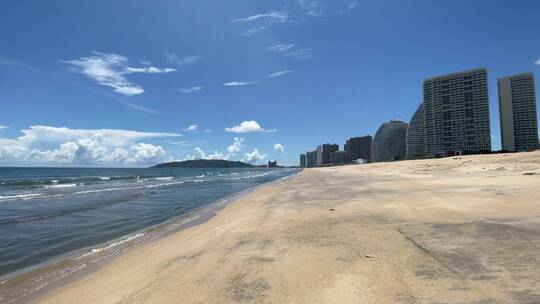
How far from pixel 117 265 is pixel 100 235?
4908 millimetres

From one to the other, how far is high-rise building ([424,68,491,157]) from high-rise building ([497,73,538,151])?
5.25m

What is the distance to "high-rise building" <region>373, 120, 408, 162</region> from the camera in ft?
566

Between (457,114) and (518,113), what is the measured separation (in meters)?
15.7

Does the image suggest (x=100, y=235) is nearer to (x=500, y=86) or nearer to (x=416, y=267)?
(x=416, y=267)

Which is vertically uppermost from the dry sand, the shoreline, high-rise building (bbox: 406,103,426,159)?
high-rise building (bbox: 406,103,426,159)

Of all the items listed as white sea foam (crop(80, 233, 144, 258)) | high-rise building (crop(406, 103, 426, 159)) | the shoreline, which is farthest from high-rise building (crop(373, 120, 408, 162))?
the shoreline

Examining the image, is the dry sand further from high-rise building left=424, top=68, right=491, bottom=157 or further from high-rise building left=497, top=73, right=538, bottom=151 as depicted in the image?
high-rise building left=497, top=73, right=538, bottom=151

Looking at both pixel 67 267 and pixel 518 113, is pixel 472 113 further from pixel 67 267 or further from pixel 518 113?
pixel 67 267

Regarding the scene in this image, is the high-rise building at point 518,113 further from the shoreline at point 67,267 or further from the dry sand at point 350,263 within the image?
the shoreline at point 67,267

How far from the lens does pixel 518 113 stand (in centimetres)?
10231

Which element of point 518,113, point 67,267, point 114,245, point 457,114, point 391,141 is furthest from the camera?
point 391,141

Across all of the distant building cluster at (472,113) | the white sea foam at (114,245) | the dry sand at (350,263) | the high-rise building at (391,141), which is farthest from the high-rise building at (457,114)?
the white sea foam at (114,245)

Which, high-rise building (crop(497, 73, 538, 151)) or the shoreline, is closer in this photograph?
the shoreline

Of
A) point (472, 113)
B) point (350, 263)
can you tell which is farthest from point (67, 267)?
point (472, 113)
